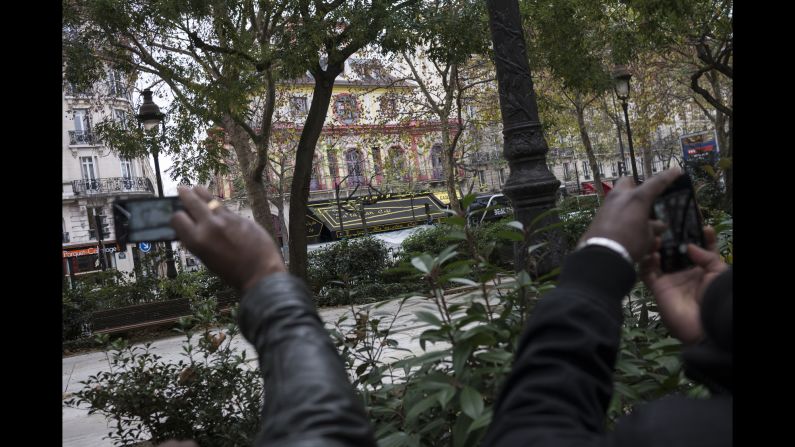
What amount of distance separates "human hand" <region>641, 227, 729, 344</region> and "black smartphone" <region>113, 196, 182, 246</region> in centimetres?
89

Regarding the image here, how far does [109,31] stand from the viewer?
1052 centimetres

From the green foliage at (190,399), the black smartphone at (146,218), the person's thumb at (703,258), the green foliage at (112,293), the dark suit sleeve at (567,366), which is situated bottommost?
the green foliage at (112,293)

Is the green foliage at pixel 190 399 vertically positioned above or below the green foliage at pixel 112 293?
above

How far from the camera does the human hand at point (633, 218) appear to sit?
3.80 feet

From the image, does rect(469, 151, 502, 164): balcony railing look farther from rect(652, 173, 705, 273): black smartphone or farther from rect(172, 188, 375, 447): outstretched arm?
rect(172, 188, 375, 447): outstretched arm

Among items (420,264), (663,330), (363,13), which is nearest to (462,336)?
(420,264)

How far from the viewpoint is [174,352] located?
10891 mm

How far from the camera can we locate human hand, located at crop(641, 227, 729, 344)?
1.27 metres

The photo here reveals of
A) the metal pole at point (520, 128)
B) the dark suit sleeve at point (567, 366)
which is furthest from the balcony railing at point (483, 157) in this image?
the dark suit sleeve at point (567, 366)

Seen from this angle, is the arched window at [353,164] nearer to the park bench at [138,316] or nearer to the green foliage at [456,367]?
the park bench at [138,316]

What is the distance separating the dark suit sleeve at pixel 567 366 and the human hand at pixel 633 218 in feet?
0.21

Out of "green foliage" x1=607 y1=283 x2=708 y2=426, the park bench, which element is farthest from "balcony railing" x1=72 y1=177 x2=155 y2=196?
"green foliage" x1=607 y1=283 x2=708 y2=426
